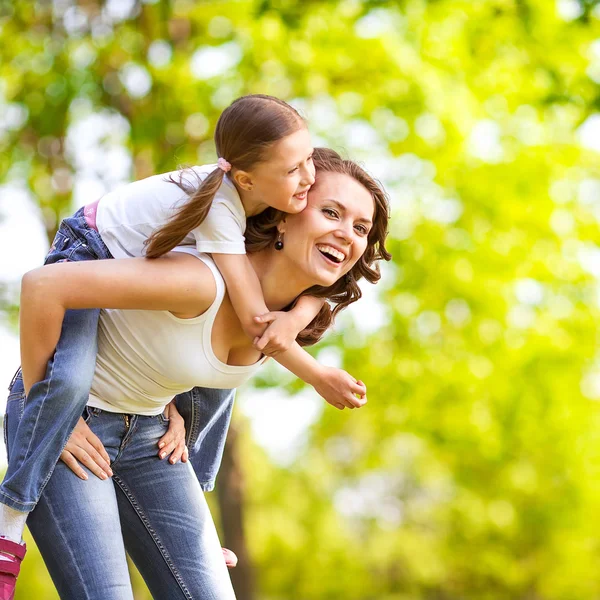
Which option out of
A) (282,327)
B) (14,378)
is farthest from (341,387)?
(14,378)

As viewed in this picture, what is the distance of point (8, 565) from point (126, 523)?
1.32ft

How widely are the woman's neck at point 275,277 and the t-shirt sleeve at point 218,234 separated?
15 centimetres

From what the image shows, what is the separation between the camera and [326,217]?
8.62ft

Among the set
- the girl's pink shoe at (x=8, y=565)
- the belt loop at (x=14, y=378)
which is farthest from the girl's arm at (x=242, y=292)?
the girl's pink shoe at (x=8, y=565)

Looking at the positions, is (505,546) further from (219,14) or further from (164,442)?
(164,442)

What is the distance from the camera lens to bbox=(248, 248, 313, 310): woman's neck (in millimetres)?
2646

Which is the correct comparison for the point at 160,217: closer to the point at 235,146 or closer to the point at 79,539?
the point at 235,146

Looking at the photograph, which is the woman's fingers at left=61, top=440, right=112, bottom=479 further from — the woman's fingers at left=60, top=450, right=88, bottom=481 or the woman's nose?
the woman's nose

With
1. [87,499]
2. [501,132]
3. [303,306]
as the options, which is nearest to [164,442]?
[87,499]

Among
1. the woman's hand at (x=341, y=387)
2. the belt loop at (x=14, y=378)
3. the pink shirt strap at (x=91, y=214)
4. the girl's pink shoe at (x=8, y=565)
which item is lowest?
the girl's pink shoe at (x=8, y=565)

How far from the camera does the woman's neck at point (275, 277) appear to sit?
2646 millimetres

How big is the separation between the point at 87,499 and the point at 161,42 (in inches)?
259

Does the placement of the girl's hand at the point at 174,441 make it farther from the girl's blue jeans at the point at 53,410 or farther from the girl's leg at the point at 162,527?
the girl's blue jeans at the point at 53,410

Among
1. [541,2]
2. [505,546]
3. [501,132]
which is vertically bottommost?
[505,546]
